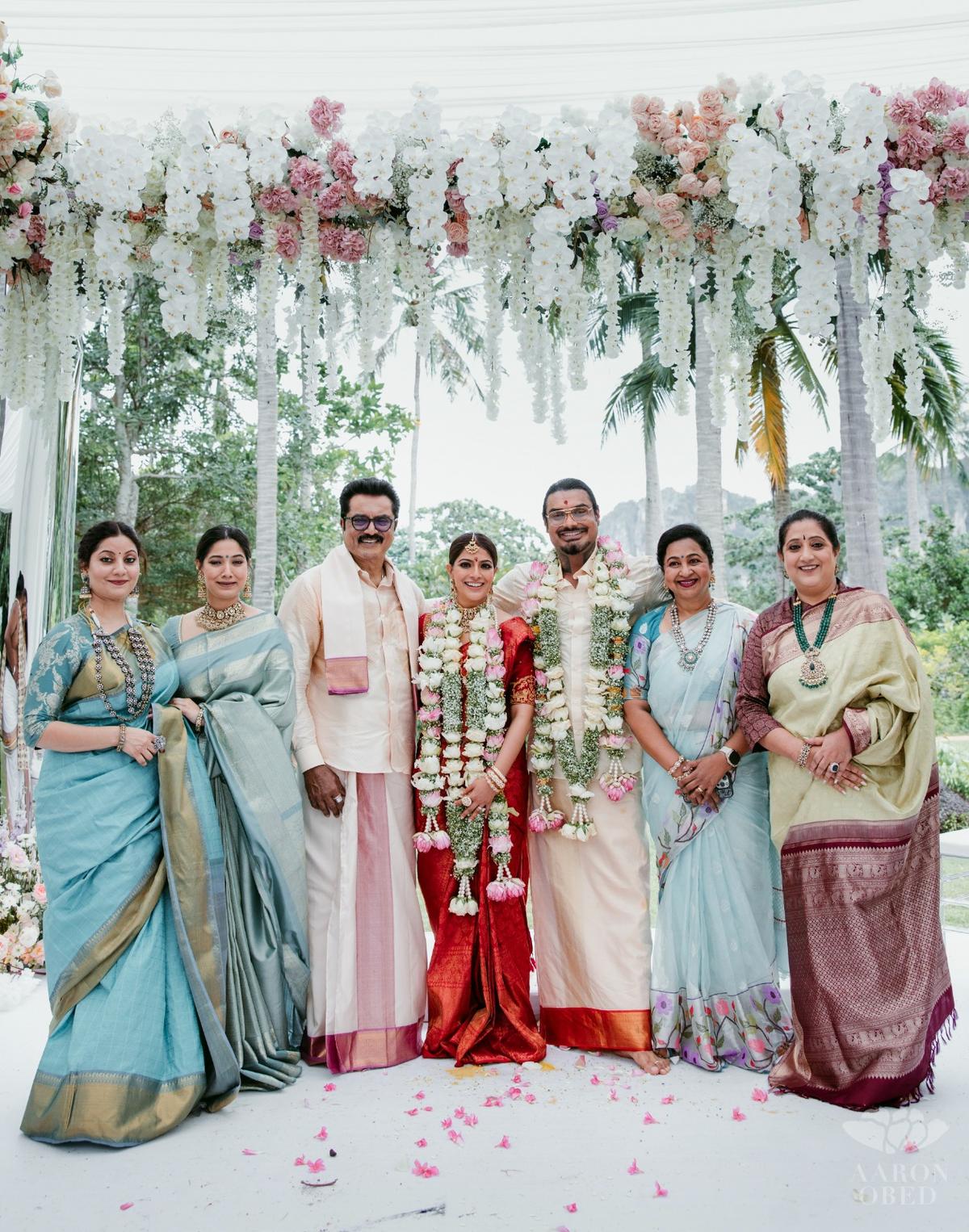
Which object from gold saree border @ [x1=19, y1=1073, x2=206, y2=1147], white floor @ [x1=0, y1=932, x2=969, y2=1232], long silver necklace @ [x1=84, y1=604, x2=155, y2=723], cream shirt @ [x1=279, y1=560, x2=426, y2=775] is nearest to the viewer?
white floor @ [x1=0, y1=932, x2=969, y2=1232]

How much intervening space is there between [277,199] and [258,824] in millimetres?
1976

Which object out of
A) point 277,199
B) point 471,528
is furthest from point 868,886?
point 471,528

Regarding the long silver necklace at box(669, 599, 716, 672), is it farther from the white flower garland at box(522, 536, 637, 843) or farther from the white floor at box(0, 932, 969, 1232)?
the white floor at box(0, 932, 969, 1232)

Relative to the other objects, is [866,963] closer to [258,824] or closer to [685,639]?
[685,639]

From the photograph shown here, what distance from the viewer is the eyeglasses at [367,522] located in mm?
3297

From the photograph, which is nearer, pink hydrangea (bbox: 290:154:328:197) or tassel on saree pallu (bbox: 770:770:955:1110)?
tassel on saree pallu (bbox: 770:770:955:1110)

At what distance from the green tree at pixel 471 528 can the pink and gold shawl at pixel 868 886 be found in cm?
1489

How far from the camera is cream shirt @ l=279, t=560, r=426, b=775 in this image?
3.25m

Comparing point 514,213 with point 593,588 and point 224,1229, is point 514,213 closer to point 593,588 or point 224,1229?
point 593,588

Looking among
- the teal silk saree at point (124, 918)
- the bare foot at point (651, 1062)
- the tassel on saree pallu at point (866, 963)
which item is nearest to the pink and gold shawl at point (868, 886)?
the tassel on saree pallu at point (866, 963)

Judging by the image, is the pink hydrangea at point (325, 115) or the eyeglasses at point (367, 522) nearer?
the pink hydrangea at point (325, 115)

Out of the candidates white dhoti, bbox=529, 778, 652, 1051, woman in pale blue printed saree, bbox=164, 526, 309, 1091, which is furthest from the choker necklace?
white dhoti, bbox=529, 778, 652, 1051

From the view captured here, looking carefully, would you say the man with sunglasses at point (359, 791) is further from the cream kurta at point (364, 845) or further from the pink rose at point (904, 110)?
the pink rose at point (904, 110)

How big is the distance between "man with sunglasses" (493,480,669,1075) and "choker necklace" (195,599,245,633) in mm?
1017
